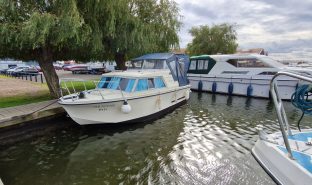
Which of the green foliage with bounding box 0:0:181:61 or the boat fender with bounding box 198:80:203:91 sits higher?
the green foliage with bounding box 0:0:181:61

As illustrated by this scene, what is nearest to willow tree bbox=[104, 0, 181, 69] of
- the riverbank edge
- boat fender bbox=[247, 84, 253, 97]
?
the riverbank edge

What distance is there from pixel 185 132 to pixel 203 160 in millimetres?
2637

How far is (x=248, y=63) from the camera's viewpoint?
18.7 meters

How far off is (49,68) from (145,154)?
7.41m

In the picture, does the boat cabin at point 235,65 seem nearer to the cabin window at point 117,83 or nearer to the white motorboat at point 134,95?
the white motorboat at point 134,95

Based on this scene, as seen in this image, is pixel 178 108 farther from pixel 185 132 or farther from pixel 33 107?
pixel 33 107

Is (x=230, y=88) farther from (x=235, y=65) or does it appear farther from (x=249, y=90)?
(x=235, y=65)

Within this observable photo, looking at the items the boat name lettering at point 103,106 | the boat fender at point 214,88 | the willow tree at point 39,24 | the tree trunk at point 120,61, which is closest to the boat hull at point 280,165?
the boat name lettering at point 103,106

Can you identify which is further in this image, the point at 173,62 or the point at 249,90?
the point at 249,90

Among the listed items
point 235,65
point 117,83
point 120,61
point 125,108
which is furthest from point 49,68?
point 235,65

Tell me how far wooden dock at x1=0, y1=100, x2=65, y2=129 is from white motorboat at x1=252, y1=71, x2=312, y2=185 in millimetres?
8284

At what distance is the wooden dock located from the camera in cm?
900

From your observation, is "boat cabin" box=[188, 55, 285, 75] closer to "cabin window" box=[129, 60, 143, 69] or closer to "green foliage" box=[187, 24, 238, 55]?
"cabin window" box=[129, 60, 143, 69]

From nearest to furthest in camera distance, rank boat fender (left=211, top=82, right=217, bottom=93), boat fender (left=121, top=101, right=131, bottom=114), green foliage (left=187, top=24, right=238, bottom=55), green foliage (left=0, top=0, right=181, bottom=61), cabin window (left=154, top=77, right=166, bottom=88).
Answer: boat fender (left=121, top=101, right=131, bottom=114) < green foliage (left=0, top=0, right=181, bottom=61) < cabin window (left=154, top=77, right=166, bottom=88) < boat fender (left=211, top=82, right=217, bottom=93) < green foliage (left=187, top=24, right=238, bottom=55)
